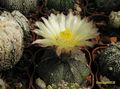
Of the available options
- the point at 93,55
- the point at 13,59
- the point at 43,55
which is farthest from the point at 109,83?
the point at 13,59

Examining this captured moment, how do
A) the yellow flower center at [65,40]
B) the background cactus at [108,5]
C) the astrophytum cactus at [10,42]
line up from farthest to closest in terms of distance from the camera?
the background cactus at [108,5] < the astrophytum cactus at [10,42] < the yellow flower center at [65,40]

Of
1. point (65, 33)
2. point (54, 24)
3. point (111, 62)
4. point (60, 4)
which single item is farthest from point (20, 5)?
point (111, 62)

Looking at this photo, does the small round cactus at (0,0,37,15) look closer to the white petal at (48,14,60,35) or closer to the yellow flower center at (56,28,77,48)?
the white petal at (48,14,60,35)

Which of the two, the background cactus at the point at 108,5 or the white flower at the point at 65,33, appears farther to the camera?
the background cactus at the point at 108,5

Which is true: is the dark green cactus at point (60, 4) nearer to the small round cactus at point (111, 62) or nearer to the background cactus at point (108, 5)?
the background cactus at point (108, 5)

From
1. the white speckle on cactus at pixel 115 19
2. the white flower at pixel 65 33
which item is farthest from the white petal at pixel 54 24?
the white speckle on cactus at pixel 115 19

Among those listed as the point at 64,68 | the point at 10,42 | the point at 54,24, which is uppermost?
the point at 54,24

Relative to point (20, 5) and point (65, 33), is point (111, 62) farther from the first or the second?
point (20, 5)
